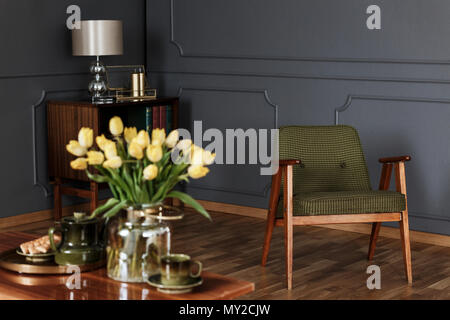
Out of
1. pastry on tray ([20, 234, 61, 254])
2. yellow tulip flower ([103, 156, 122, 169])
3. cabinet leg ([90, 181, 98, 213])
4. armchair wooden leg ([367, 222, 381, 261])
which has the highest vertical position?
yellow tulip flower ([103, 156, 122, 169])

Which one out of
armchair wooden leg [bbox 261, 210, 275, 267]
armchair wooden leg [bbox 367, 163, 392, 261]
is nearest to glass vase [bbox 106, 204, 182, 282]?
armchair wooden leg [bbox 261, 210, 275, 267]

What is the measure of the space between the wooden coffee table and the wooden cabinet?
7.78 ft

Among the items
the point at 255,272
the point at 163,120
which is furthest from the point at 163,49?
the point at 255,272

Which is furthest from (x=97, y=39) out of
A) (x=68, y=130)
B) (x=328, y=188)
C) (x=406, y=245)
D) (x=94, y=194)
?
(x=406, y=245)

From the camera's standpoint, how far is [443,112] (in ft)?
13.8

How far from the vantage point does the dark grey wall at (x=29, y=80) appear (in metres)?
4.61

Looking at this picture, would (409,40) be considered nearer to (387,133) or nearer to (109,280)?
(387,133)

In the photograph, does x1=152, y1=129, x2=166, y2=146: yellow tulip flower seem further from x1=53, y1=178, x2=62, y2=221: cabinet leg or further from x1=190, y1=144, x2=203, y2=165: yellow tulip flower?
x1=53, y1=178, x2=62, y2=221: cabinet leg

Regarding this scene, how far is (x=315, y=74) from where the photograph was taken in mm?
4684

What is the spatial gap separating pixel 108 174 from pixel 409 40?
8.55 ft

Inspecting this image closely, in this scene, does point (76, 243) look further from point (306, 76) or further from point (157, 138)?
point (306, 76)

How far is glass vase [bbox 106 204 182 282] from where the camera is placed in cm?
218

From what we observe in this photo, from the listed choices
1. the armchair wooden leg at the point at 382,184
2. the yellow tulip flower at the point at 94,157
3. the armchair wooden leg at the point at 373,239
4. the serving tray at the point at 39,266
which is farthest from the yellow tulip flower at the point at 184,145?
the armchair wooden leg at the point at 373,239

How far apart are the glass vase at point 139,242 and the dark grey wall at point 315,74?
253 centimetres
